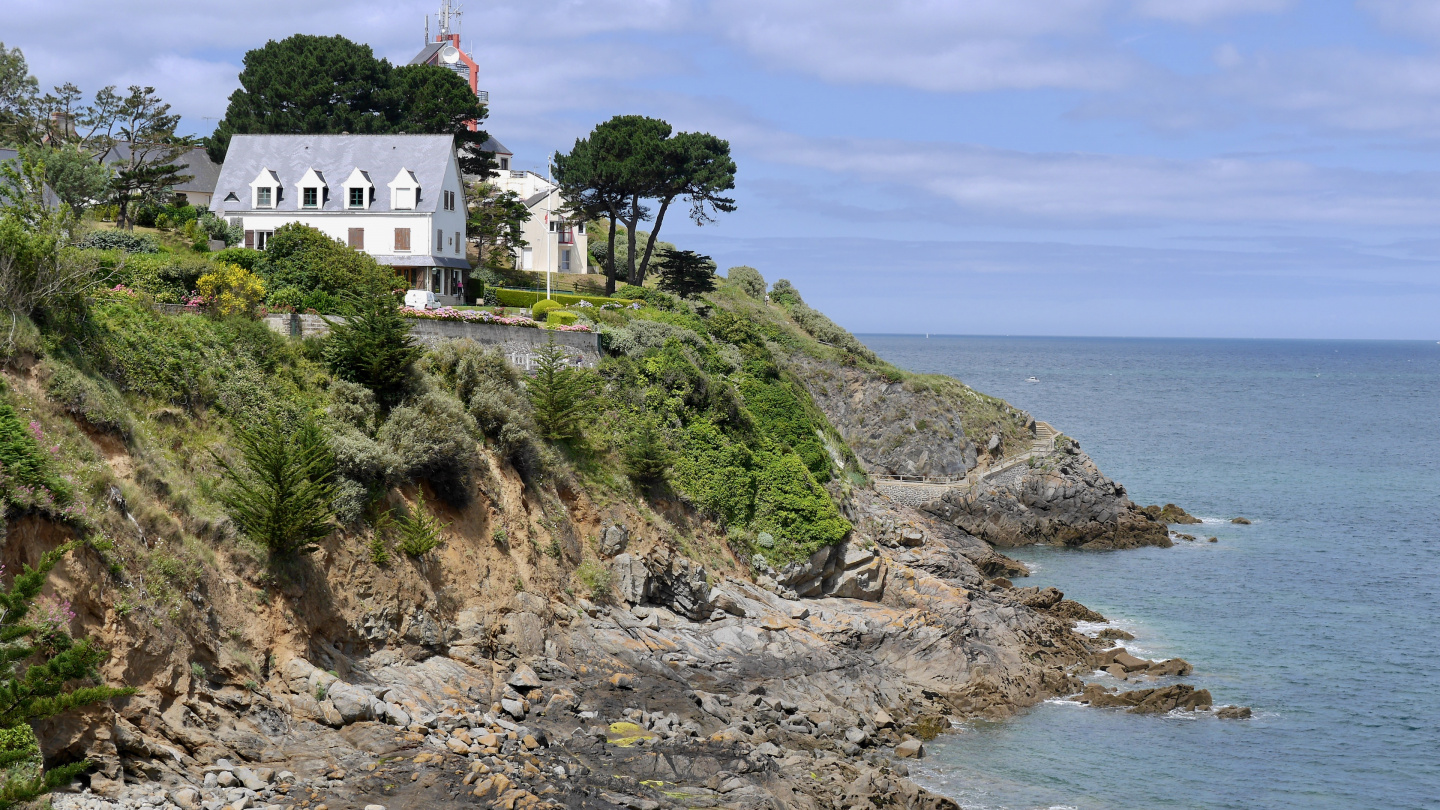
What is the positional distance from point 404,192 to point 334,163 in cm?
472

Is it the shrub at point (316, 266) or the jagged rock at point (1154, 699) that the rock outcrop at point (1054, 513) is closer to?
the jagged rock at point (1154, 699)

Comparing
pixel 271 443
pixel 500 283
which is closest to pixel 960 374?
pixel 500 283

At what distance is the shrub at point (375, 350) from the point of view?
2903cm

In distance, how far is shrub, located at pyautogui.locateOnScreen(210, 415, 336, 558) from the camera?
2286 centimetres

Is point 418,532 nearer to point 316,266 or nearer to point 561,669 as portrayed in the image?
point 561,669

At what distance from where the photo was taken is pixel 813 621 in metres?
34.2

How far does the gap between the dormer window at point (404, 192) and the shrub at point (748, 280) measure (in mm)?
36888

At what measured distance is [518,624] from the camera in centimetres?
2720

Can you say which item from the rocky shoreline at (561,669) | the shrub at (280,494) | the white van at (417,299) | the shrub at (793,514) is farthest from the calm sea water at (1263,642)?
the white van at (417,299)

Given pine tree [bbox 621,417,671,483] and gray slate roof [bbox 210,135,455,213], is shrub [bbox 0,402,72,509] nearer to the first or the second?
pine tree [bbox 621,417,671,483]

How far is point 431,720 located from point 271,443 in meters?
6.60

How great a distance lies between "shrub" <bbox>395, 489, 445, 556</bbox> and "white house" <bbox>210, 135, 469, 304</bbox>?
2573 cm

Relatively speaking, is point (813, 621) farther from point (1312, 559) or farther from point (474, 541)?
point (1312, 559)

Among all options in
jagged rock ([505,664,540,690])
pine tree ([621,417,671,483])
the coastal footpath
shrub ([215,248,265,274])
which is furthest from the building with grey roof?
jagged rock ([505,664,540,690])
